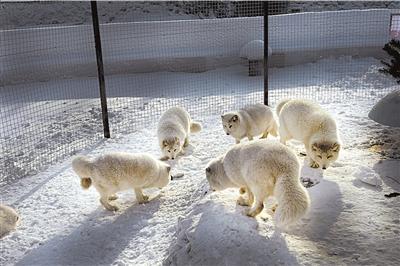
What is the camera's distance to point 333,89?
935 cm

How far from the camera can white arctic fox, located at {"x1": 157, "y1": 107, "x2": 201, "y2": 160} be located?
5.99 metres

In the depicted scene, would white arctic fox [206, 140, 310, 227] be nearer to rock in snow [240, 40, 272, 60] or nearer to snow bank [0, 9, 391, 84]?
rock in snow [240, 40, 272, 60]

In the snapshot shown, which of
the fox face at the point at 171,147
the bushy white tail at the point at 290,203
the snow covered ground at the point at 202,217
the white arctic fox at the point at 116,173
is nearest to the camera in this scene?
the bushy white tail at the point at 290,203

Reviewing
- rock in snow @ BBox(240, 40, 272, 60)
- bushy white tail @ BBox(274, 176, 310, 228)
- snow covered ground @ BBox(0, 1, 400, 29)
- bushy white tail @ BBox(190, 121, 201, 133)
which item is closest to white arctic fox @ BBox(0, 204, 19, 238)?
bushy white tail @ BBox(274, 176, 310, 228)

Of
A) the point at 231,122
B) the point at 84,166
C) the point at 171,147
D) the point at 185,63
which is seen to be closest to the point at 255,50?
the point at 185,63

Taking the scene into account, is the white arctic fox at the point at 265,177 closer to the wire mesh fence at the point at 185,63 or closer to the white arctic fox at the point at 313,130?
the white arctic fox at the point at 313,130

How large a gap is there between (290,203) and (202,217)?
0.98m

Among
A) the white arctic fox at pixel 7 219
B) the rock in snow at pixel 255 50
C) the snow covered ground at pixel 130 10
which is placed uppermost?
the snow covered ground at pixel 130 10

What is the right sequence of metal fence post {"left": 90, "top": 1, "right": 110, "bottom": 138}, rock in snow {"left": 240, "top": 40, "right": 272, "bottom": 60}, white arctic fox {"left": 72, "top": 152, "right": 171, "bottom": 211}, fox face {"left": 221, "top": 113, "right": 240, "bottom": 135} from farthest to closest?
rock in snow {"left": 240, "top": 40, "right": 272, "bottom": 60}, metal fence post {"left": 90, "top": 1, "right": 110, "bottom": 138}, fox face {"left": 221, "top": 113, "right": 240, "bottom": 135}, white arctic fox {"left": 72, "top": 152, "right": 171, "bottom": 211}

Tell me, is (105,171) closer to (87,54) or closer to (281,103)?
(281,103)

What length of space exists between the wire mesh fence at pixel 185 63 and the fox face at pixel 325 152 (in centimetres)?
356

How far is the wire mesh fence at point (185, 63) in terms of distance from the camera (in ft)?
28.7

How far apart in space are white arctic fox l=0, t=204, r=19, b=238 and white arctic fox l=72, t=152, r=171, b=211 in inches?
30.4

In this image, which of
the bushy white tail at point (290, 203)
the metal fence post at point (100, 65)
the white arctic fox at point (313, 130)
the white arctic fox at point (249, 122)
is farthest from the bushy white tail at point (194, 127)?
the bushy white tail at point (290, 203)
